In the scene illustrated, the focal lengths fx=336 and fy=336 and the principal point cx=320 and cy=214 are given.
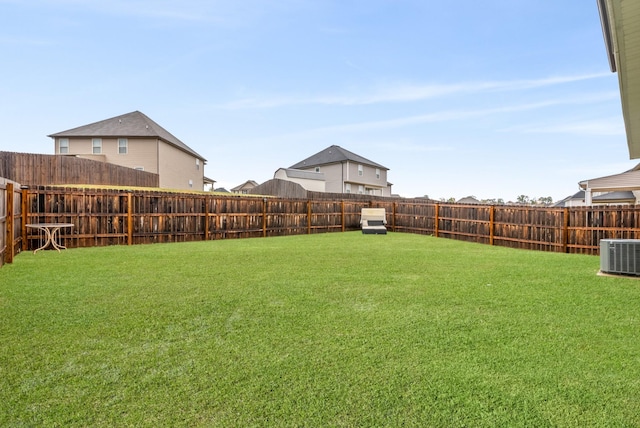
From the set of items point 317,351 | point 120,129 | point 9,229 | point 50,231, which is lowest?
point 317,351

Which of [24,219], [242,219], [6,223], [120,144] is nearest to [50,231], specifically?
[24,219]

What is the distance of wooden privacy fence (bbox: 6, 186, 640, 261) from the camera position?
9.56 metres

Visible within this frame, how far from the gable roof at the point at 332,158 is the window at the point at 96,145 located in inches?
726

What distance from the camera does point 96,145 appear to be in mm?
22875

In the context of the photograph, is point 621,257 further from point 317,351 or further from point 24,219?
point 24,219

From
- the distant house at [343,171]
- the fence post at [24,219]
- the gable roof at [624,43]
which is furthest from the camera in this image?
the distant house at [343,171]

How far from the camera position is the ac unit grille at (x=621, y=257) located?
6000mm

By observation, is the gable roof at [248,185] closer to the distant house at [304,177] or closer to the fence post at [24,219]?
the distant house at [304,177]

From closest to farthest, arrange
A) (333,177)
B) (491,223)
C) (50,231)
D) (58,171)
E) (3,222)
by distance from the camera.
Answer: (3,222), (50,231), (491,223), (58,171), (333,177)

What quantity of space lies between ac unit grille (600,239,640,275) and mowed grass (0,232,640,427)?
92 centimetres

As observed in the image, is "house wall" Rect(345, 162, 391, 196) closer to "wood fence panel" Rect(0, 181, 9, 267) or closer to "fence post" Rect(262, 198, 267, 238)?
"fence post" Rect(262, 198, 267, 238)

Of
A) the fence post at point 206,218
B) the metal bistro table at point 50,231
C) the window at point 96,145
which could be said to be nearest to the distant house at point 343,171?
the window at point 96,145

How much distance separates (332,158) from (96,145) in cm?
1936

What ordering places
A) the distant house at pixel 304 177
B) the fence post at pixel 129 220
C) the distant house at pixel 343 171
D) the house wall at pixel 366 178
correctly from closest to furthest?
the fence post at pixel 129 220 → the distant house at pixel 304 177 → the distant house at pixel 343 171 → the house wall at pixel 366 178
